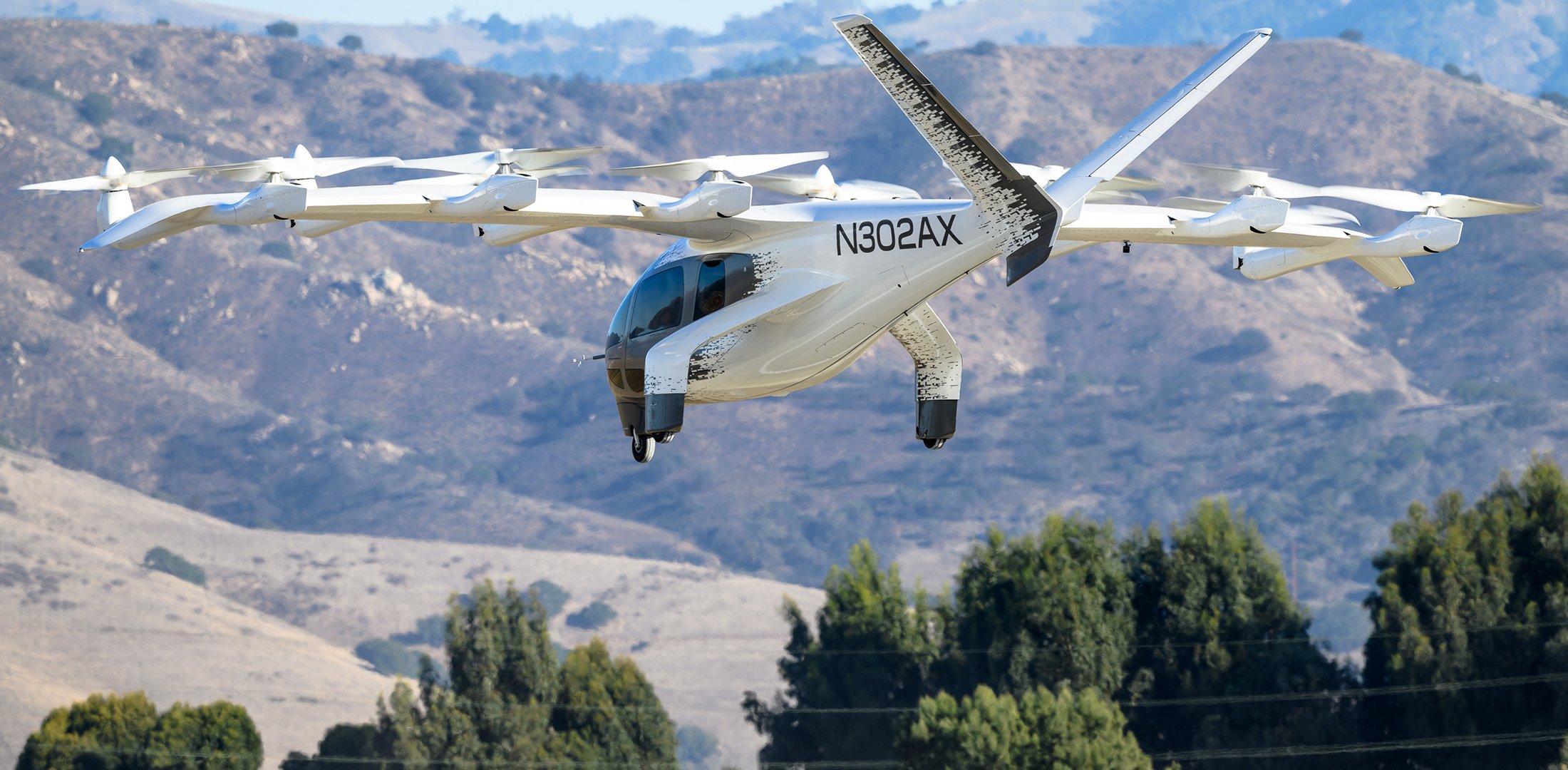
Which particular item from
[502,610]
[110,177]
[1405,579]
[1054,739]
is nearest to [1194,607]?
[1405,579]

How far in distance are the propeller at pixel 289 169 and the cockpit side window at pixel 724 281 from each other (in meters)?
5.31

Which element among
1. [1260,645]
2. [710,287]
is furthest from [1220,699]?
[710,287]

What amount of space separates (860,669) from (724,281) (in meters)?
118

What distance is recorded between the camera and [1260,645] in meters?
130

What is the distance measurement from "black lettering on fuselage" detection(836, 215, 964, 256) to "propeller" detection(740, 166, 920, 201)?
2.05 metres

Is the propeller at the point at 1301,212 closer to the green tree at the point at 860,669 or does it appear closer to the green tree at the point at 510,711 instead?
the green tree at the point at 510,711

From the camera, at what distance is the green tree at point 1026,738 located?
9819 cm

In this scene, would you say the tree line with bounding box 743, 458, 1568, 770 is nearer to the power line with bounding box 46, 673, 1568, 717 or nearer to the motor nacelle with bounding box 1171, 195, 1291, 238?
the power line with bounding box 46, 673, 1568, 717

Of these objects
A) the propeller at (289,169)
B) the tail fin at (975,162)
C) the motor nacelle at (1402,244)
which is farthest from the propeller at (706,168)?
the motor nacelle at (1402,244)

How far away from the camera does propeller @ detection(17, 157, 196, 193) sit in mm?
31155

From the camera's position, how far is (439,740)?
138m

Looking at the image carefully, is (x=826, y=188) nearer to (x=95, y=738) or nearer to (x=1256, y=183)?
(x=1256, y=183)

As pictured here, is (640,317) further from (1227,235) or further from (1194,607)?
(1194,607)

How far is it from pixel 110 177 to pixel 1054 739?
71.7 meters
